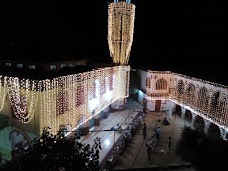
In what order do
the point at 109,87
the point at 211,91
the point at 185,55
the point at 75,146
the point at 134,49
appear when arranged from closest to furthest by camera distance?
the point at 75,146, the point at 211,91, the point at 109,87, the point at 185,55, the point at 134,49

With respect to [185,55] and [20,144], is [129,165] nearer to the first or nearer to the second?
[20,144]

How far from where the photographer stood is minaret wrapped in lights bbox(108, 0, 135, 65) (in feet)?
94.8

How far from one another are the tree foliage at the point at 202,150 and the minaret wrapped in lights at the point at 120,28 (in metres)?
22.6

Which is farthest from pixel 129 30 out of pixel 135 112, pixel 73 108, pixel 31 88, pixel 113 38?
pixel 31 88


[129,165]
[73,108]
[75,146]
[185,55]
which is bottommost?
[129,165]

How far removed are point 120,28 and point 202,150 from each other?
79.6 ft

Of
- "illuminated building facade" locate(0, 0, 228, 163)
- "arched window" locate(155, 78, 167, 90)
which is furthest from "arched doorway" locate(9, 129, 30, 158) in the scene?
"arched window" locate(155, 78, 167, 90)

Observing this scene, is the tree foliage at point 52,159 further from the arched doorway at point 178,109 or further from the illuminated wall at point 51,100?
the arched doorway at point 178,109

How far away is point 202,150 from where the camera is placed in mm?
7293

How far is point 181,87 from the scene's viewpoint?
29.6 m

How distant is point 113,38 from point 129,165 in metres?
16.8

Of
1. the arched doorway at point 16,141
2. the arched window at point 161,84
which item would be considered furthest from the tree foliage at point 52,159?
the arched window at point 161,84

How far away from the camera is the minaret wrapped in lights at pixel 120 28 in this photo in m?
28.9

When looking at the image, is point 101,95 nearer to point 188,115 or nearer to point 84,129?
point 84,129
